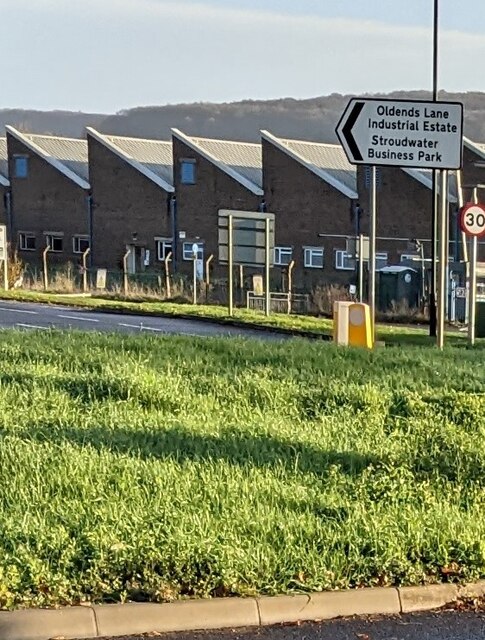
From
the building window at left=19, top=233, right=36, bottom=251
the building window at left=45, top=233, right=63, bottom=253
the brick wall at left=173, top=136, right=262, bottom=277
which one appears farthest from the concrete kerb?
the building window at left=19, top=233, right=36, bottom=251

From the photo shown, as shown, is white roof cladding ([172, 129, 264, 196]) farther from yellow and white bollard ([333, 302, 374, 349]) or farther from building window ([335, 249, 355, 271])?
yellow and white bollard ([333, 302, 374, 349])

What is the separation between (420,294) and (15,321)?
20672 mm

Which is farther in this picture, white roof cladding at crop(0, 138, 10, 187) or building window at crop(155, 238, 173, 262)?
white roof cladding at crop(0, 138, 10, 187)

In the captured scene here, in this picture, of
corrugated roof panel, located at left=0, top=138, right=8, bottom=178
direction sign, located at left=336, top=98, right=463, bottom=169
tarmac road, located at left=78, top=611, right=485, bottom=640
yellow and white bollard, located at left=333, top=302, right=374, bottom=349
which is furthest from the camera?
corrugated roof panel, located at left=0, top=138, right=8, bottom=178

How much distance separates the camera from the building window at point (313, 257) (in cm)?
5442

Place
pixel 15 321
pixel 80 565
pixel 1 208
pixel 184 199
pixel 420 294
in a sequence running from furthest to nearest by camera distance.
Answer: pixel 1 208 < pixel 184 199 < pixel 420 294 < pixel 15 321 < pixel 80 565

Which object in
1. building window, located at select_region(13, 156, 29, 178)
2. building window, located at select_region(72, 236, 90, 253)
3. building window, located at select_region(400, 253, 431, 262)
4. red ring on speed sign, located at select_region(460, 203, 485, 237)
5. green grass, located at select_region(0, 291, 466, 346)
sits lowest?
green grass, located at select_region(0, 291, 466, 346)

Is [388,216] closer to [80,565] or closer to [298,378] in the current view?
[298,378]

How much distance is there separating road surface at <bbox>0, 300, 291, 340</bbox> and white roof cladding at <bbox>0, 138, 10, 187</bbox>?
1426 inches

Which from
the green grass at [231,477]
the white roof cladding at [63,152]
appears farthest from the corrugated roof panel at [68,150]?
the green grass at [231,477]

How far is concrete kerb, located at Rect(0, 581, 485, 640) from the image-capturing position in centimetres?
500

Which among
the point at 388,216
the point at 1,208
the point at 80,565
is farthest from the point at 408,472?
the point at 1,208

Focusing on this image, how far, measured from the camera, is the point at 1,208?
66.1 metres

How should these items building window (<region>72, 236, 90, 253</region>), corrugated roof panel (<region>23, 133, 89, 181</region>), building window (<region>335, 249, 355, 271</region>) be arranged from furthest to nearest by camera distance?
corrugated roof panel (<region>23, 133, 89, 181</region>), building window (<region>72, 236, 90, 253</region>), building window (<region>335, 249, 355, 271</region>)
